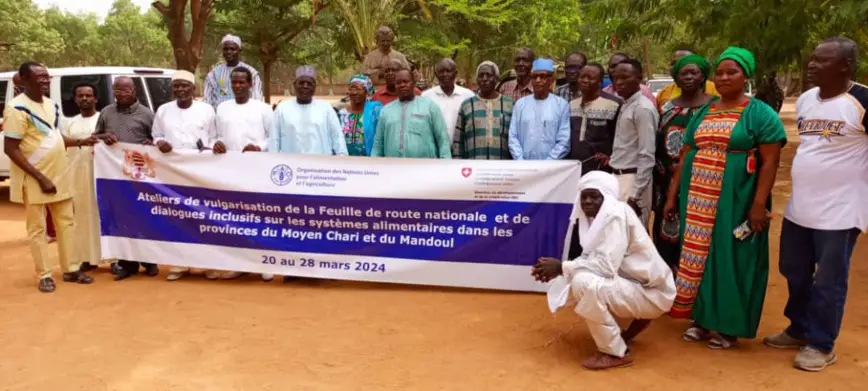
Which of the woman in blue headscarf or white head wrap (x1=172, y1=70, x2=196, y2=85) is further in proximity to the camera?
the woman in blue headscarf

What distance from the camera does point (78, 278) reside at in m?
5.77

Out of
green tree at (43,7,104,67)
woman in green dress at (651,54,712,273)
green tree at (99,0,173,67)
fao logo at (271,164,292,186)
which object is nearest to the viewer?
woman in green dress at (651,54,712,273)

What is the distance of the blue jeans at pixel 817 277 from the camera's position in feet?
12.2

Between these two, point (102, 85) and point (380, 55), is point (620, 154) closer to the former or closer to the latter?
point (380, 55)

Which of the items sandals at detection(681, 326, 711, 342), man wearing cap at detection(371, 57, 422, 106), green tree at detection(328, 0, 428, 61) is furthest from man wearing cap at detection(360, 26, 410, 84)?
green tree at detection(328, 0, 428, 61)

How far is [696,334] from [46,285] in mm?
4995

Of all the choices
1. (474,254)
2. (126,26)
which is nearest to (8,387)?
(474,254)

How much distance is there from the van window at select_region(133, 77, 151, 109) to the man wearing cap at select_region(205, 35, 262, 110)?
105 inches

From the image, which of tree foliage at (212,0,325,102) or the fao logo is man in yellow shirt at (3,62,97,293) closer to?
the fao logo

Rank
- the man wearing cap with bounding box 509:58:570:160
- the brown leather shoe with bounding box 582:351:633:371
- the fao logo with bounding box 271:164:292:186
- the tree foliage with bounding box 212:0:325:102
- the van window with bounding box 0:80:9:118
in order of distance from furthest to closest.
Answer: the tree foliage with bounding box 212:0:325:102, the van window with bounding box 0:80:9:118, the fao logo with bounding box 271:164:292:186, the man wearing cap with bounding box 509:58:570:160, the brown leather shoe with bounding box 582:351:633:371

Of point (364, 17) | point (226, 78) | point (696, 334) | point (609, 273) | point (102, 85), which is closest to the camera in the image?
point (609, 273)

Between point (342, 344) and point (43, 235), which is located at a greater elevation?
point (43, 235)

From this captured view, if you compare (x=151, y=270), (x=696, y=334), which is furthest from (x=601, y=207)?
(x=151, y=270)

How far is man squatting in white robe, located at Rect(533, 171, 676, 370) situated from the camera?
365cm
